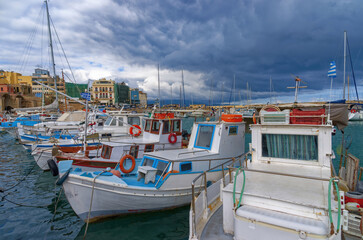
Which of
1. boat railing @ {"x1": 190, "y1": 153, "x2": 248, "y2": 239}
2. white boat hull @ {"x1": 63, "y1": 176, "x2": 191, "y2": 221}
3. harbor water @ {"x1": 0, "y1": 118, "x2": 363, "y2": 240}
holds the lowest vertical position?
harbor water @ {"x1": 0, "y1": 118, "x2": 363, "y2": 240}

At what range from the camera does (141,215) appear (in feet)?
29.5

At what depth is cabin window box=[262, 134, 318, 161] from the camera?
6.64m

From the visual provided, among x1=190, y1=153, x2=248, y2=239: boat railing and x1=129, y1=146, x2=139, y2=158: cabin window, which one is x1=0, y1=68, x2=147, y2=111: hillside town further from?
x1=190, y1=153, x2=248, y2=239: boat railing

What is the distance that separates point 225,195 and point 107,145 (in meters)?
9.38

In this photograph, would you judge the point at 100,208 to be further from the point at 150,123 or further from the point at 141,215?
the point at 150,123

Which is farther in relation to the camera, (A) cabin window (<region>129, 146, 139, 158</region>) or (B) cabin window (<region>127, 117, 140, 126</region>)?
(B) cabin window (<region>127, 117, 140, 126</region>)

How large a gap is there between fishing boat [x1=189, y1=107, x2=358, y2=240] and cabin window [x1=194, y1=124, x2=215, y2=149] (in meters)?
3.65

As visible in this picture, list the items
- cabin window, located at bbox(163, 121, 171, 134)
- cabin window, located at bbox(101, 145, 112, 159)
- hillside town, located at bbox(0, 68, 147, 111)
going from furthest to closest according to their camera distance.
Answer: hillside town, located at bbox(0, 68, 147, 111) < cabin window, located at bbox(163, 121, 171, 134) < cabin window, located at bbox(101, 145, 112, 159)

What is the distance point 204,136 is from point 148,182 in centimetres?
394

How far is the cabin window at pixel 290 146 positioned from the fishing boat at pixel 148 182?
1.09m

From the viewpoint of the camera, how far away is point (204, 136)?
11.1 meters

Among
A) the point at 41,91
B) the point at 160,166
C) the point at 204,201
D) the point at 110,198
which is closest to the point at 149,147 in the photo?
the point at 160,166

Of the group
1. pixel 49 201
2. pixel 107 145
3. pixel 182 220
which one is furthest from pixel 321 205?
pixel 49 201

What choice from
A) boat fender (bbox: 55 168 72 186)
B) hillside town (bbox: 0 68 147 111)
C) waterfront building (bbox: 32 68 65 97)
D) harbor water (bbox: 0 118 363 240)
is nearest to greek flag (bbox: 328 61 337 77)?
harbor water (bbox: 0 118 363 240)
